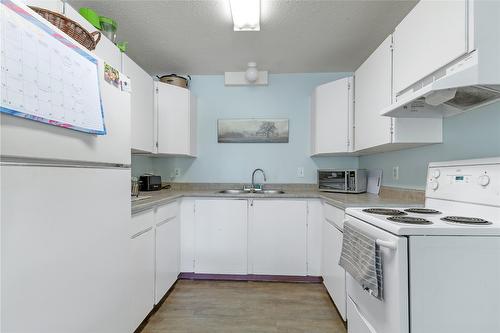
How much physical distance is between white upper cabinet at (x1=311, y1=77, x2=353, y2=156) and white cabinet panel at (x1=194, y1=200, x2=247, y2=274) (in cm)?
108

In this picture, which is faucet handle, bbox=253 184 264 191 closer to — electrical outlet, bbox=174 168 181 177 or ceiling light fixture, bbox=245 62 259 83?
electrical outlet, bbox=174 168 181 177

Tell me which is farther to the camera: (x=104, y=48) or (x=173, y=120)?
(x=173, y=120)

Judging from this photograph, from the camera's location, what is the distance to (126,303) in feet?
4.43

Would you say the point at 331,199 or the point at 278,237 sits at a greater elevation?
the point at 331,199

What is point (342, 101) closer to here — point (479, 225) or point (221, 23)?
point (221, 23)

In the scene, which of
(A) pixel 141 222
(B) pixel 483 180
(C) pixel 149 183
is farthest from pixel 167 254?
(B) pixel 483 180

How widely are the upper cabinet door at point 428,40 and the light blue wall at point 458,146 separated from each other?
390 millimetres

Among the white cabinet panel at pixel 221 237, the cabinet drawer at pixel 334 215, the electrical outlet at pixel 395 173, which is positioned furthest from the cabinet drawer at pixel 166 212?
the electrical outlet at pixel 395 173

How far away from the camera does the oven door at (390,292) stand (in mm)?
921

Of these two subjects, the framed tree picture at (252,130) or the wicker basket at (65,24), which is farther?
the framed tree picture at (252,130)

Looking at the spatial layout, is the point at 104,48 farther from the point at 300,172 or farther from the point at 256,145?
the point at 300,172

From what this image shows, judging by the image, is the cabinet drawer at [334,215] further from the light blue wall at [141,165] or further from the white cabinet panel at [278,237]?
the light blue wall at [141,165]

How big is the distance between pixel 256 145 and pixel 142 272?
6.17 feet

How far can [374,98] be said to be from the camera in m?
1.88
